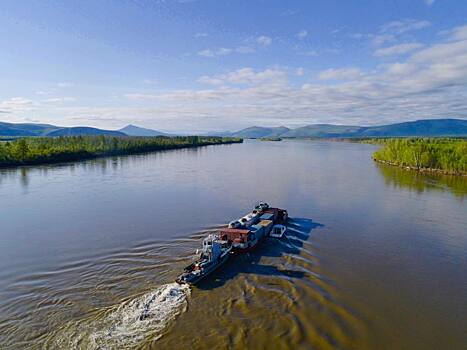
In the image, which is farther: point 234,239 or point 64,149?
point 64,149

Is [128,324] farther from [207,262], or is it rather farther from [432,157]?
[432,157]

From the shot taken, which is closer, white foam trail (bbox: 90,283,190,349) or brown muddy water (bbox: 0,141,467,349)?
white foam trail (bbox: 90,283,190,349)

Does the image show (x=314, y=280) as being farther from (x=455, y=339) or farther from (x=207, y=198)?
(x=207, y=198)

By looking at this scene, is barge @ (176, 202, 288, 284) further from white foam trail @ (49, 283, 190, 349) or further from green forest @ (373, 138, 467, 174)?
green forest @ (373, 138, 467, 174)

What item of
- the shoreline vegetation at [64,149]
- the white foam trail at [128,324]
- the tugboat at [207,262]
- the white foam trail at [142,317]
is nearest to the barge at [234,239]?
the tugboat at [207,262]

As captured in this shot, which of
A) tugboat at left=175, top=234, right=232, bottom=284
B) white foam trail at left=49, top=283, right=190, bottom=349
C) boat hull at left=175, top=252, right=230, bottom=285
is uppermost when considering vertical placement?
tugboat at left=175, top=234, right=232, bottom=284

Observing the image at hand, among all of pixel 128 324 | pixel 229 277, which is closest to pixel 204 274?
pixel 229 277

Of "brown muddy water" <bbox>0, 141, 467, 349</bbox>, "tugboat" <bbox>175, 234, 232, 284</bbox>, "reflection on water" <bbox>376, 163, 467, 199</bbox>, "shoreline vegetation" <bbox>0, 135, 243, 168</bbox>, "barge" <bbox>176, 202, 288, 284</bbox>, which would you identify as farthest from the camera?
"shoreline vegetation" <bbox>0, 135, 243, 168</bbox>

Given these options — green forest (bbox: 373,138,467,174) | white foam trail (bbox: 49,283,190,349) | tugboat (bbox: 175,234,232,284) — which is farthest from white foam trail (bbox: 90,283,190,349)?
green forest (bbox: 373,138,467,174)
